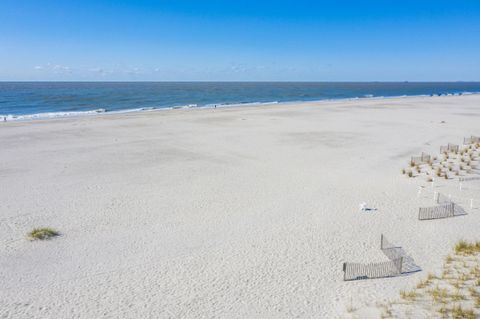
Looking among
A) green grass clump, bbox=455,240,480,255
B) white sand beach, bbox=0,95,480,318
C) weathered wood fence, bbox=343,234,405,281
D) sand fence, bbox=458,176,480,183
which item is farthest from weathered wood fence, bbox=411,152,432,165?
weathered wood fence, bbox=343,234,405,281

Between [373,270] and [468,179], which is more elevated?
[468,179]

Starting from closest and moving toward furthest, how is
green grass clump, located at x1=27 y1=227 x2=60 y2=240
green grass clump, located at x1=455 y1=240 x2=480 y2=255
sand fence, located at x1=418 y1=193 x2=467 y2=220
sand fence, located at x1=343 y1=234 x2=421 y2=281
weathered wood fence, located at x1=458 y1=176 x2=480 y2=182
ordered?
sand fence, located at x1=343 y1=234 x2=421 y2=281
green grass clump, located at x1=455 y1=240 x2=480 y2=255
green grass clump, located at x1=27 y1=227 x2=60 y2=240
sand fence, located at x1=418 y1=193 x2=467 y2=220
weathered wood fence, located at x1=458 y1=176 x2=480 y2=182

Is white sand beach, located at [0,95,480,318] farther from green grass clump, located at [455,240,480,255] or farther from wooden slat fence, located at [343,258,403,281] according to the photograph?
green grass clump, located at [455,240,480,255]

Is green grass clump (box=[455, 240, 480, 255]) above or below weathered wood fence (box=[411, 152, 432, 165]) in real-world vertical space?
below

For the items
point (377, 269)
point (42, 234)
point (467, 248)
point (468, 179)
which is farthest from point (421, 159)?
point (42, 234)

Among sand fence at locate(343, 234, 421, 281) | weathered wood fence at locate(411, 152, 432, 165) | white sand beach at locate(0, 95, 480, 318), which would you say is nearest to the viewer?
white sand beach at locate(0, 95, 480, 318)

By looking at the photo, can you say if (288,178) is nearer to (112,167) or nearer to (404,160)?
(404,160)

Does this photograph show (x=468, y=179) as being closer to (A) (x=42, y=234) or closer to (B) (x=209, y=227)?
(B) (x=209, y=227)

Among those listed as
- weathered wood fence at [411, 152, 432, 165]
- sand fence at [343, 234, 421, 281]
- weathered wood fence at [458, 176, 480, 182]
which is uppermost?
weathered wood fence at [411, 152, 432, 165]
